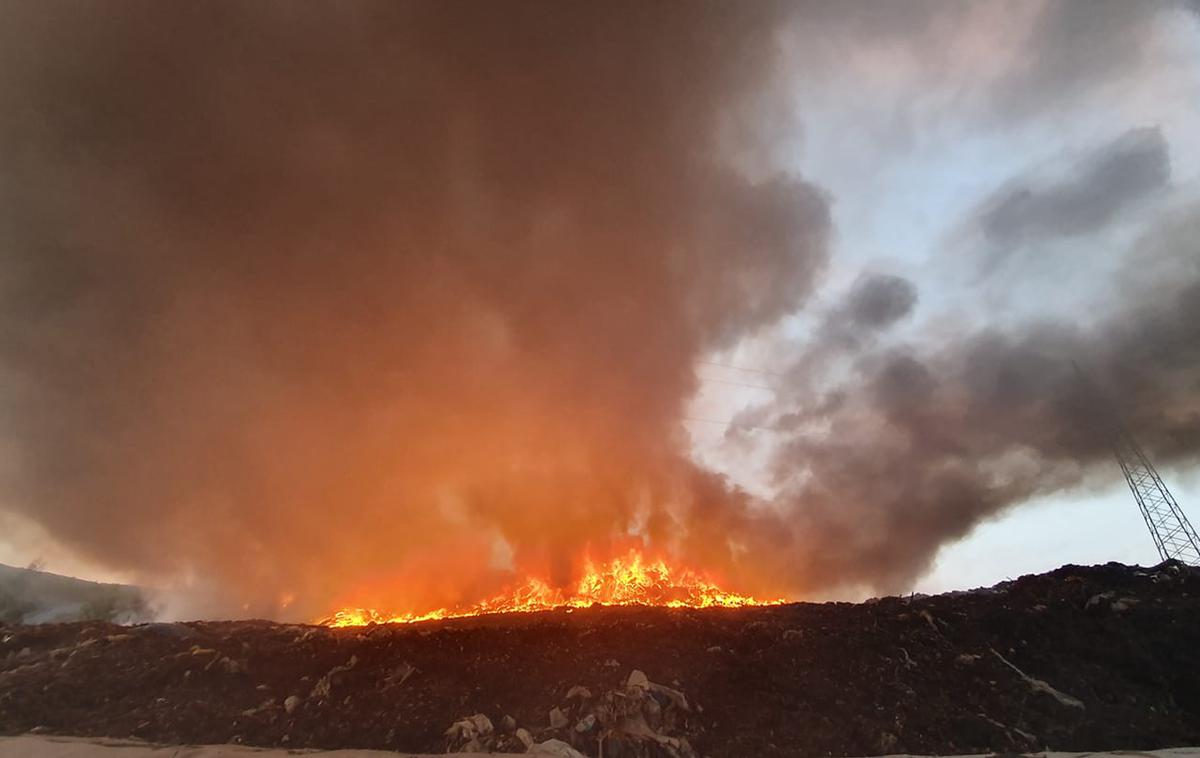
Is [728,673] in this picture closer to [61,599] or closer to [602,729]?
[602,729]

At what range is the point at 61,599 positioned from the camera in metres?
39.8

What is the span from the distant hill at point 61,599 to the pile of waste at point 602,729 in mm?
29825

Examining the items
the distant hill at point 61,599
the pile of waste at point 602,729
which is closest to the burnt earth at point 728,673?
the pile of waste at point 602,729

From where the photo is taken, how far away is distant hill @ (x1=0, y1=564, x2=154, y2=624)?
36.6m

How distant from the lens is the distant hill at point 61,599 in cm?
3656

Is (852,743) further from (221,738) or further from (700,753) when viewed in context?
(221,738)

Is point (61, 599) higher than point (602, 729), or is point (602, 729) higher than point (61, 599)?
point (61, 599)

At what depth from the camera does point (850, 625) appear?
23.2 m

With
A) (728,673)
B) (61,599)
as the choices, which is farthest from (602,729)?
(61,599)

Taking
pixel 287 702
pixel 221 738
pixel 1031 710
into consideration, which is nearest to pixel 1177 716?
pixel 1031 710

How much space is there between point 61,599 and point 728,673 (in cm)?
4448

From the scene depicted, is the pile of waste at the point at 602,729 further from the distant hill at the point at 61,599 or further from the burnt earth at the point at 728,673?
the distant hill at the point at 61,599

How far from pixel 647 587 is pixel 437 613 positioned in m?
11.9

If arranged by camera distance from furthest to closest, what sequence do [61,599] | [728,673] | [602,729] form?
1. [61,599]
2. [728,673]
3. [602,729]
